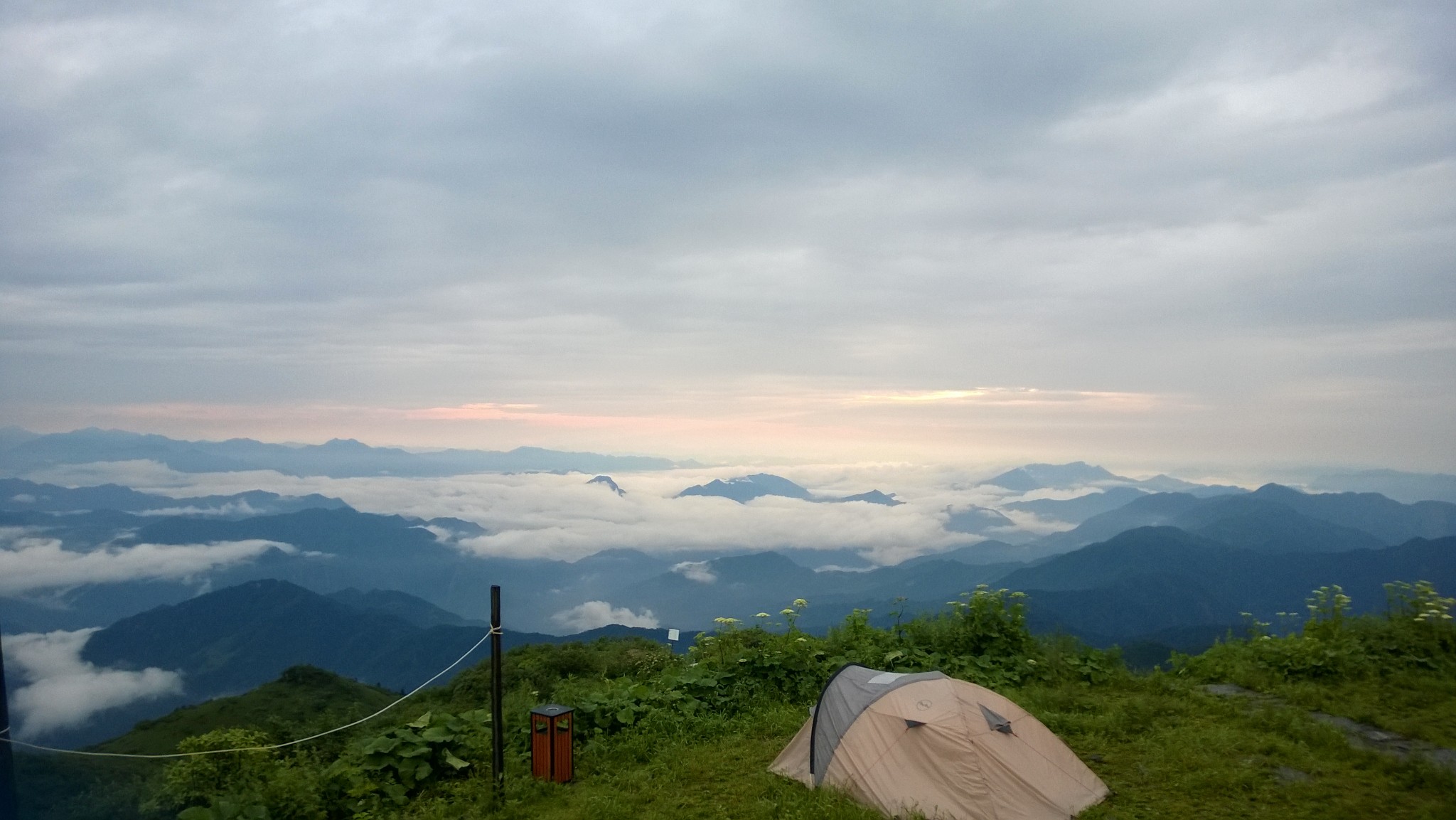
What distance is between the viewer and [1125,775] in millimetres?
9695

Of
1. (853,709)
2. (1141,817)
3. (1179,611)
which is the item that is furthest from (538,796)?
(1179,611)

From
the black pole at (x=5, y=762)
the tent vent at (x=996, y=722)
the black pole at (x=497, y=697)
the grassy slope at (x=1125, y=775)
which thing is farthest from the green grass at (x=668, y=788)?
the black pole at (x=5, y=762)

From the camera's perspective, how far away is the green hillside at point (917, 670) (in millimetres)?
9000

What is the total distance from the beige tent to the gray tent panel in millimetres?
12

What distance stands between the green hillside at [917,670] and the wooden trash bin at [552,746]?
0.24 meters

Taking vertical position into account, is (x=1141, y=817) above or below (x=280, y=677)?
above

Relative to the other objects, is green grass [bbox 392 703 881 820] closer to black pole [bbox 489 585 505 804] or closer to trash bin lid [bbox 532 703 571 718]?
black pole [bbox 489 585 505 804]

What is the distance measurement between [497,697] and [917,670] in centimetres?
784

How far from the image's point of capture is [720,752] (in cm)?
1104

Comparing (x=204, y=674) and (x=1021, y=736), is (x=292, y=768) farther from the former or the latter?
(x=204, y=674)

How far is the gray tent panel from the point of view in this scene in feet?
30.6

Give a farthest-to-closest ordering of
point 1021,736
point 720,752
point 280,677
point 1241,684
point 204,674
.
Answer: point 204,674
point 280,677
point 1241,684
point 720,752
point 1021,736

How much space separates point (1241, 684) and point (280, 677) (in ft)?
186

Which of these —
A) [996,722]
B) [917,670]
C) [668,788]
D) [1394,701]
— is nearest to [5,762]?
[668,788]
